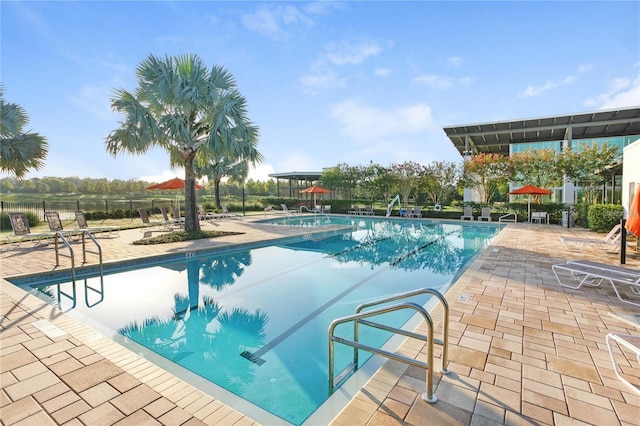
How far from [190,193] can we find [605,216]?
48.9 ft

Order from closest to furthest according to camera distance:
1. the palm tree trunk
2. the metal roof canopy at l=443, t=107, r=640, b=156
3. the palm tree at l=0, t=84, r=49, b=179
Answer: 1. the palm tree at l=0, t=84, r=49, b=179
2. the palm tree trunk
3. the metal roof canopy at l=443, t=107, r=640, b=156

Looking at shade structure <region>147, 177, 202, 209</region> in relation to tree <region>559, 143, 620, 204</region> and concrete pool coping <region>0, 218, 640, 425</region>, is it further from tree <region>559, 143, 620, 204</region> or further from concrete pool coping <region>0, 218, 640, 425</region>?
tree <region>559, 143, 620, 204</region>

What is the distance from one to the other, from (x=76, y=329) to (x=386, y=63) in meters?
12.8

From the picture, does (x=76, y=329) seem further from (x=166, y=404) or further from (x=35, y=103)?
(x=35, y=103)

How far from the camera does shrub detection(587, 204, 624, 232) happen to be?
36.9 feet

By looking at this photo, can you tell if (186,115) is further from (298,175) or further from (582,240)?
(298,175)

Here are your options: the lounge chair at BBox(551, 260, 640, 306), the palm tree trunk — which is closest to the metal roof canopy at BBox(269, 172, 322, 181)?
the palm tree trunk

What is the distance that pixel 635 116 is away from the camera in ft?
68.3

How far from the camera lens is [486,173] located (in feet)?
66.5

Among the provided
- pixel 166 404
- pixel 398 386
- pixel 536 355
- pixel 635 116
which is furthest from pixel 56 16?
pixel 635 116

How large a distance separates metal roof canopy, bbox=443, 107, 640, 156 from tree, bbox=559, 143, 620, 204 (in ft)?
21.9

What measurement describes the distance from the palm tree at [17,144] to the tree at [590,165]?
22.9 m

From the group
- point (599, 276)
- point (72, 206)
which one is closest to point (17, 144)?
point (72, 206)

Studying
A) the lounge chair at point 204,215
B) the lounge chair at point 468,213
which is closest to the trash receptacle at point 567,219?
the lounge chair at point 468,213
